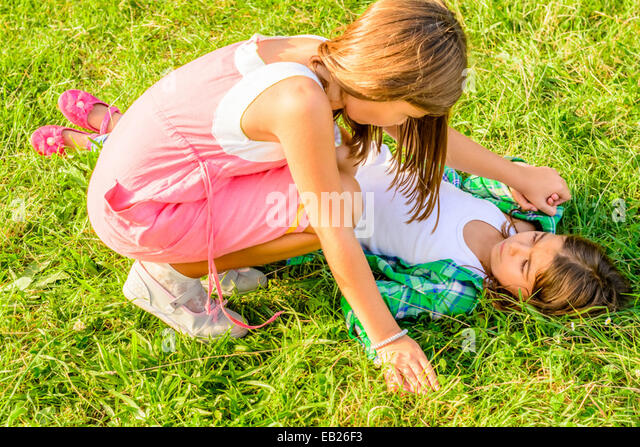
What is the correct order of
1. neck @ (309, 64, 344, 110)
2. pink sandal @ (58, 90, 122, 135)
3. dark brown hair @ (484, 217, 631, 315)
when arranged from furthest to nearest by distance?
pink sandal @ (58, 90, 122, 135) < dark brown hair @ (484, 217, 631, 315) < neck @ (309, 64, 344, 110)

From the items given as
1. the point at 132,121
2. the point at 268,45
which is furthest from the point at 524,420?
the point at 132,121

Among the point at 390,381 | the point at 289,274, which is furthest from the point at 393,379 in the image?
the point at 289,274

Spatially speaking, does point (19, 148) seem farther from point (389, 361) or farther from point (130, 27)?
point (389, 361)

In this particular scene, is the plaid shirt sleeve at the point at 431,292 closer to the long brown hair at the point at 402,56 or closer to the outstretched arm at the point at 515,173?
the outstretched arm at the point at 515,173

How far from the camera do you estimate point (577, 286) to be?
1970 millimetres

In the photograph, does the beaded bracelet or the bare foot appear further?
the bare foot

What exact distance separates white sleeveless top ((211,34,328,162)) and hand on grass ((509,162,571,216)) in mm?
1034

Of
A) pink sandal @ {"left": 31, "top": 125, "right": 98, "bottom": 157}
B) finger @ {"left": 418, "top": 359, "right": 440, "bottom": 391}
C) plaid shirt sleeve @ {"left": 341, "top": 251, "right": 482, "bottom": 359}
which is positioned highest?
pink sandal @ {"left": 31, "top": 125, "right": 98, "bottom": 157}

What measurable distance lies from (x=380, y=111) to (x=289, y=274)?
2.77ft

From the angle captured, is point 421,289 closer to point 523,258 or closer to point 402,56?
point 523,258

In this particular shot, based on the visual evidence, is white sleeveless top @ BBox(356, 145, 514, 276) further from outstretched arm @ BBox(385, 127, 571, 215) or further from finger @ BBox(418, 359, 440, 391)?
finger @ BBox(418, 359, 440, 391)

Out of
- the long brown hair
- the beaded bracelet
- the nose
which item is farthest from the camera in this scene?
the nose

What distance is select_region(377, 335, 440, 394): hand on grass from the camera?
1.77 m

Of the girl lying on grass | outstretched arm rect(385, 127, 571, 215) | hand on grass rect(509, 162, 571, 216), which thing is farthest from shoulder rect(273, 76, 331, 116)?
hand on grass rect(509, 162, 571, 216)
